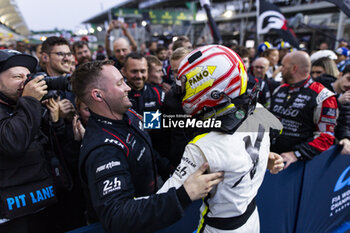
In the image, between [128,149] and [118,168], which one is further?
[128,149]

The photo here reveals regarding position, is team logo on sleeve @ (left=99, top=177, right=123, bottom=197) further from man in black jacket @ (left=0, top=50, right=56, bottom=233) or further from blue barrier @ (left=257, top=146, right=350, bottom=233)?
blue barrier @ (left=257, top=146, right=350, bottom=233)

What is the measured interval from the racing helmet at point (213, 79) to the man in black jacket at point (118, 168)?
1.16ft

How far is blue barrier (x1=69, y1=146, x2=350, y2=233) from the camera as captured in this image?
2.19 metres

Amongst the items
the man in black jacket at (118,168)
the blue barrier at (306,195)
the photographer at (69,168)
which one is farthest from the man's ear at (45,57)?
the blue barrier at (306,195)

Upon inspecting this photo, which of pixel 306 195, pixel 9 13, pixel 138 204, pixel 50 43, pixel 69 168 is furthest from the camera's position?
pixel 9 13

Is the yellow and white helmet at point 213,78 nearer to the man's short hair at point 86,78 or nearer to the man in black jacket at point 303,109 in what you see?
the man's short hair at point 86,78

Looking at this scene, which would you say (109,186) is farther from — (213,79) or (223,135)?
(213,79)

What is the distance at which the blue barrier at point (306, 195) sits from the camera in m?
2.19

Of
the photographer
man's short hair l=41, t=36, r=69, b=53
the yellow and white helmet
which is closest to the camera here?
the yellow and white helmet

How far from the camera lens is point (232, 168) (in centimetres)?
108

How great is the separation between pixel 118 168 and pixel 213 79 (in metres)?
0.69

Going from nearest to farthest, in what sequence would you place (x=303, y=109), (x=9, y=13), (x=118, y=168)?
(x=118, y=168), (x=303, y=109), (x=9, y=13)

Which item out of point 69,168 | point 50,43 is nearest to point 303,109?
point 69,168

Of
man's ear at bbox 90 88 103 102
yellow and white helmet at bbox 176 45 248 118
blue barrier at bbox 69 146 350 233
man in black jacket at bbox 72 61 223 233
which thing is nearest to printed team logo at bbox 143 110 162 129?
man in black jacket at bbox 72 61 223 233
